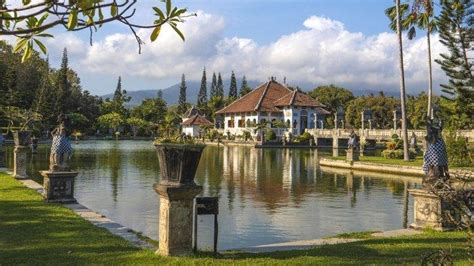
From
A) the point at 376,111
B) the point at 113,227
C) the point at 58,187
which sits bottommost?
the point at 113,227

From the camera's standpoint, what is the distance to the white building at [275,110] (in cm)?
5897

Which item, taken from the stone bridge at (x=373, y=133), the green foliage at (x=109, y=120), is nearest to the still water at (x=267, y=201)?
the stone bridge at (x=373, y=133)

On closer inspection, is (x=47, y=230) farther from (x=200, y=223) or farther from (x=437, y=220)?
(x=437, y=220)

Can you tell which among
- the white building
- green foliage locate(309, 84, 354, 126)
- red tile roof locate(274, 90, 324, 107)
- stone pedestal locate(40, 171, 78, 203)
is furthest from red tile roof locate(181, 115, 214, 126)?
stone pedestal locate(40, 171, 78, 203)

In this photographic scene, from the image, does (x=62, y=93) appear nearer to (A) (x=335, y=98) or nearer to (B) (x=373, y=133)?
(B) (x=373, y=133)

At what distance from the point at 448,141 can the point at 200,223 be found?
55.2ft

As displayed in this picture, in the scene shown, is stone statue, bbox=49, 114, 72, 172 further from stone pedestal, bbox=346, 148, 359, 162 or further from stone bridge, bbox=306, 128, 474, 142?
stone bridge, bbox=306, 128, 474, 142

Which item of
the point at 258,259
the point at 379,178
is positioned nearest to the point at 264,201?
the point at 258,259

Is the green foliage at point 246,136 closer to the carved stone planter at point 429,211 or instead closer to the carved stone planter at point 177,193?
the carved stone planter at point 429,211

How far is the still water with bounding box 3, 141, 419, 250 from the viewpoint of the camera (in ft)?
32.5

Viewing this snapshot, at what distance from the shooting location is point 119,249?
661cm

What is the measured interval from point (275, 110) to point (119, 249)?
179 ft

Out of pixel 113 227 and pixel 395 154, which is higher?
pixel 395 154

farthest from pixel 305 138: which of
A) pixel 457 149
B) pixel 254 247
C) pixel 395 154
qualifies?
pixel 254 247
